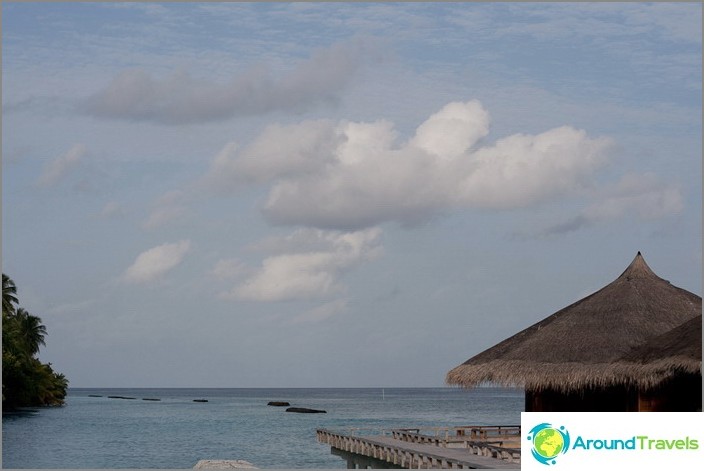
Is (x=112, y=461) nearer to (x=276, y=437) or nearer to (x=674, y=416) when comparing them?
(x=276, y=437)

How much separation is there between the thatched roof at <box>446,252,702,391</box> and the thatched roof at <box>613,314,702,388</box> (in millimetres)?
453

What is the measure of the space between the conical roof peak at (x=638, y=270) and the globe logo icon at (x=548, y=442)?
1379cm

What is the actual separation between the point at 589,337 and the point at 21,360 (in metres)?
53.0

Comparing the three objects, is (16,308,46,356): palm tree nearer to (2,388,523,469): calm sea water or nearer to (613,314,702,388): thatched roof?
(2,388,523,469): calm sea water

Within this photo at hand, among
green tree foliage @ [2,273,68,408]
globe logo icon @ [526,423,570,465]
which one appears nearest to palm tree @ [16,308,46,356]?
green tree foliage @ [2,273,68,408]

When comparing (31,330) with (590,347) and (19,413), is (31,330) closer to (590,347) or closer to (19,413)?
(19,413)

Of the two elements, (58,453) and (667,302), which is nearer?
(667,302)

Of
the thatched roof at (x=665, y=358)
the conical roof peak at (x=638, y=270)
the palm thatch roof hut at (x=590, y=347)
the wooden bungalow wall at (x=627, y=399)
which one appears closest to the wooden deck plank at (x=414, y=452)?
the palm thatch roof hut at (x=590, y=347)

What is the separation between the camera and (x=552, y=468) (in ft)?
39.8

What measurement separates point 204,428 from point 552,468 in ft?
212

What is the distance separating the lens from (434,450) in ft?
79.7

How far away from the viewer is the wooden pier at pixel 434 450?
2081 centimetres

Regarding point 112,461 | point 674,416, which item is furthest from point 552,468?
point 112,461

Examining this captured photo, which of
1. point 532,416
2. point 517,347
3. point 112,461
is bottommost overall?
point 112,461
